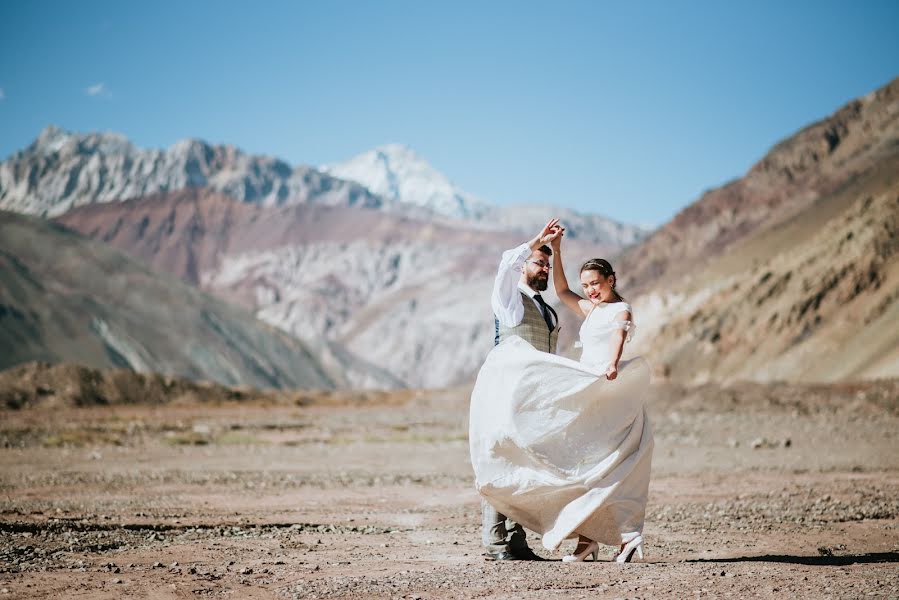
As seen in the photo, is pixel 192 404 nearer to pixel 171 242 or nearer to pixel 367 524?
pixel 367 524

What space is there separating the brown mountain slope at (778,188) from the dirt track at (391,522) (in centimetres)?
4624

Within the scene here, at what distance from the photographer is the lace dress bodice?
742cm

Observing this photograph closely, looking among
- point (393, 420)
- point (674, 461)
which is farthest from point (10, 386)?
point (674, 461)

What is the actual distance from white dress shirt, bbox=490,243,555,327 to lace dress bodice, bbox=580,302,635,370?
1.62ft

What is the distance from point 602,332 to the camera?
749cm

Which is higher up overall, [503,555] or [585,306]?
[585,306]

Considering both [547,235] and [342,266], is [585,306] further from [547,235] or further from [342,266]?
[342,266]

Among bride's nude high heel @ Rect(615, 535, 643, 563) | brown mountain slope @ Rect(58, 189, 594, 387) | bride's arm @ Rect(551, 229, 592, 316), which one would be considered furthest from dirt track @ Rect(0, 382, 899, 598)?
brown mountain slope @ Rect(58, 189, 594, 387)

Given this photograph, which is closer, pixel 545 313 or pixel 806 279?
pixel 545 313

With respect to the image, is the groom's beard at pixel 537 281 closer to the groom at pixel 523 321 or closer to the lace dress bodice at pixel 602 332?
the groom at pixel 523 321

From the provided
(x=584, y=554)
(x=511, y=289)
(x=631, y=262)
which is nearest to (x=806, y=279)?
(x=631, y=262)

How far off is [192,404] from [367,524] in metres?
48.1

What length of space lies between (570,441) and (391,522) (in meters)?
4.32

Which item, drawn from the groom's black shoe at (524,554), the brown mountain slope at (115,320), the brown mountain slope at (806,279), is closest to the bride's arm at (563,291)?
the groom's black shoe at (524,554)
